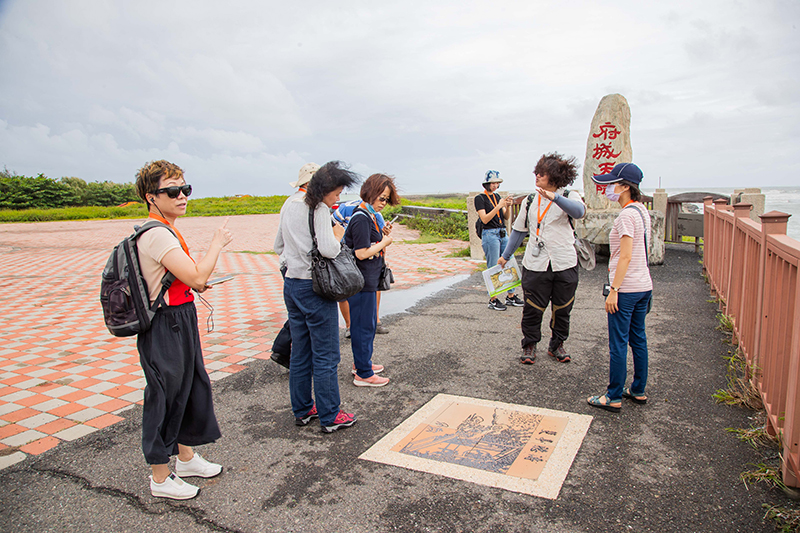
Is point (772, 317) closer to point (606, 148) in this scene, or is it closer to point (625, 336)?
point (625, 336)

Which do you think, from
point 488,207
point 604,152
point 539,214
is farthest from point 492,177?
point 604,152

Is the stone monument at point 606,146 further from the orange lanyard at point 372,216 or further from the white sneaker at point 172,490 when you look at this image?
the white sneaker at point 172,490

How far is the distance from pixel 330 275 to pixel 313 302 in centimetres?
23

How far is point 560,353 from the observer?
4.58m

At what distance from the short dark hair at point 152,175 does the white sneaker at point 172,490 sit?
149 cm

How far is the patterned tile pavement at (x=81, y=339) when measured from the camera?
3713 millimetres

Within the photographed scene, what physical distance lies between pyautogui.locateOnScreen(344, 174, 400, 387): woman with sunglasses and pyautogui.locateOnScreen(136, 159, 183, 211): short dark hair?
1.53 metres

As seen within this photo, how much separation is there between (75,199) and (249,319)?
43.6 metres

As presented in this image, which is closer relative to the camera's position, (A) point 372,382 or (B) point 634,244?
(B) point 634,244

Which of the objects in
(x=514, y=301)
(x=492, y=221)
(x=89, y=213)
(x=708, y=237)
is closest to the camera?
(x=492, y=221)

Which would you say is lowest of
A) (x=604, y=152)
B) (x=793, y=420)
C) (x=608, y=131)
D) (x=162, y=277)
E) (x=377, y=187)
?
(x=793, y=420)

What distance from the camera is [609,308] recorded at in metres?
3.38

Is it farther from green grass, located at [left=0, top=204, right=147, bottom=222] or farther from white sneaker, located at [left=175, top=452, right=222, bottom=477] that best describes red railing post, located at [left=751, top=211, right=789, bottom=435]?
green grass, located at [left=0, top=204, right=147, bottom=222]

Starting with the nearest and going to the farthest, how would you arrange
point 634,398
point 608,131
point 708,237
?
1. point 634,398
2. point 708,237
3. point 608,131
